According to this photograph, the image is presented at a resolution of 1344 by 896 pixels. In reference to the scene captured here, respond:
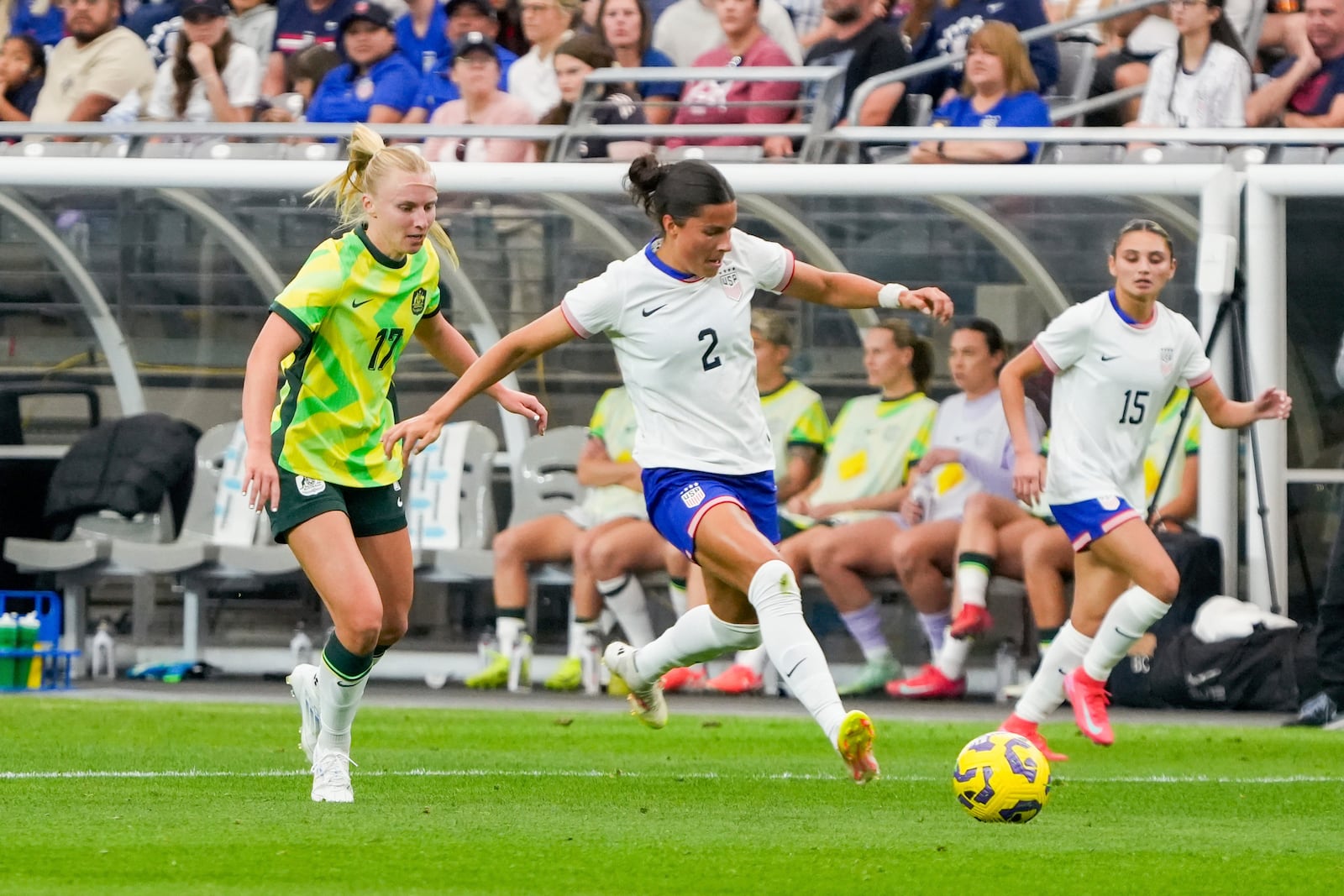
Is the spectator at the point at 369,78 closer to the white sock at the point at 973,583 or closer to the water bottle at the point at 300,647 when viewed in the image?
the water bottle at the point at 300,647

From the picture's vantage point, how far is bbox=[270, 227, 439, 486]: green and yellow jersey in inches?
274

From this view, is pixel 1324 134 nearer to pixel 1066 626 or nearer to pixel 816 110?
pixel 816 110

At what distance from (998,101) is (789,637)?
6.97m

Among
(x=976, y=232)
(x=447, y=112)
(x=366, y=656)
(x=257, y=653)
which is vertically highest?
(x=447, y=112)

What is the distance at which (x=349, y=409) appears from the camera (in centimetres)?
705

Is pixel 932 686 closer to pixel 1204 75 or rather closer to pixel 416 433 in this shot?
pixel 1204 75

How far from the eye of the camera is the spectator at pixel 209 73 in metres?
15.2

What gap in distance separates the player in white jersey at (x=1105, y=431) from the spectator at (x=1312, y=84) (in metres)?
3.72

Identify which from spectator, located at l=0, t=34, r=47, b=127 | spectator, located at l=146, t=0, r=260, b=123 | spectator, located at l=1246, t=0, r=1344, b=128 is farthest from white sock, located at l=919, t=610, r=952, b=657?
spectator, located at l=0, t=34, r=47, b=127

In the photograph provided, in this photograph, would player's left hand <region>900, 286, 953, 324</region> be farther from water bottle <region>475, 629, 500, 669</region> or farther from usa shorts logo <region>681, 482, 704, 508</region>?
water bottle <region>475, 629, 500, 669</region>

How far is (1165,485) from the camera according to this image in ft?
41.9

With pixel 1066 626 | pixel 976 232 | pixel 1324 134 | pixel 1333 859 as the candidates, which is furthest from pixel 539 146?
pixel 1333 859

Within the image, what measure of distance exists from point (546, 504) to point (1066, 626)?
5209 mm

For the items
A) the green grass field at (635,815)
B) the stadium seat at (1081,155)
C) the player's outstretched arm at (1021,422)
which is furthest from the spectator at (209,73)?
the player's outstretched arm at (1021,422)
